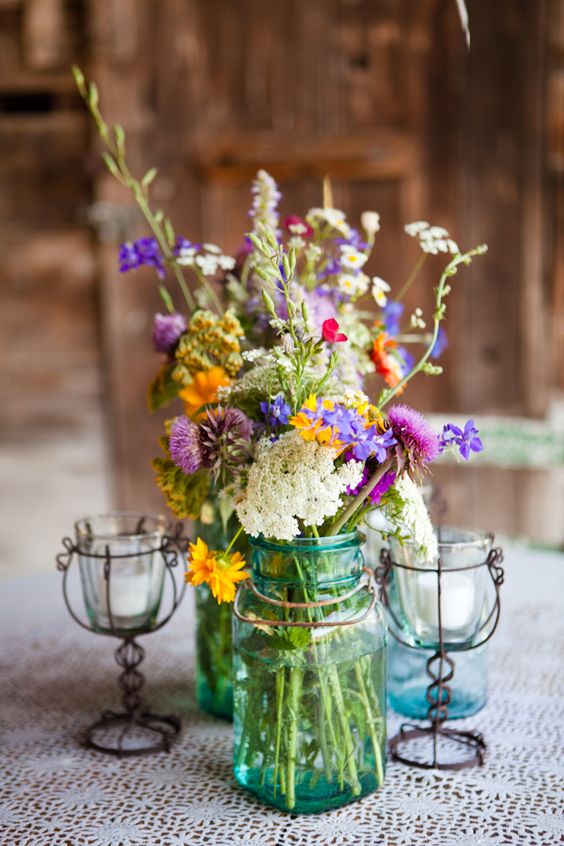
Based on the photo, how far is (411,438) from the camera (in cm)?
74

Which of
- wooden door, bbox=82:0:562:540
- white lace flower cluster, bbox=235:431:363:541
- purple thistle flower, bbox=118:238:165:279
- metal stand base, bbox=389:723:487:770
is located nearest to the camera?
white lace flower cluster, bbox=235:431:363:541

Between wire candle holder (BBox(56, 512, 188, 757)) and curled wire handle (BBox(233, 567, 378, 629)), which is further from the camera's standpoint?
wire candle holder (BBox(56, 512, 188, 757))

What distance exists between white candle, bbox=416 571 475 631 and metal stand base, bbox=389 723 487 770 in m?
0.10

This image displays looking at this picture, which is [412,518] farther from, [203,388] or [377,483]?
[203,388]

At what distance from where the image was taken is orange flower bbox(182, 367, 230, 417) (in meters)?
0.88

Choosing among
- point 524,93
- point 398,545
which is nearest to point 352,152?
point 524,93

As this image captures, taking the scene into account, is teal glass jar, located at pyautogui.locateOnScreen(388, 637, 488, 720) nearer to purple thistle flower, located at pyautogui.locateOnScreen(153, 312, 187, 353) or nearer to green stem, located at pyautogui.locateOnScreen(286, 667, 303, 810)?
green stem, located at pyautogui.locateOnScreen(286, 667, 303, 810)

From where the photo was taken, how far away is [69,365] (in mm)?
2639

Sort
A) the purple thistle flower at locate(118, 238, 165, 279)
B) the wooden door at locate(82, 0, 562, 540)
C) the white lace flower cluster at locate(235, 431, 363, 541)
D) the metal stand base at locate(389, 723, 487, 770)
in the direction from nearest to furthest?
the white lace flower cluster at locate(235, 431, 363, 541)
the metal stand base at locate(389, 723, 487, 770)
the purple thistle flower at locate(118, 238, 165, 279)
the wooden door at locate(82, 0, 562, 540)

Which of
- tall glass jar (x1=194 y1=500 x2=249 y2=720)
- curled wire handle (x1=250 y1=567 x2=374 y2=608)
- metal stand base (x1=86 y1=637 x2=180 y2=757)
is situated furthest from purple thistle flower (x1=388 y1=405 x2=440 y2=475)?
metal stand base (x1=86 y1=637 x2=180 y2=757)

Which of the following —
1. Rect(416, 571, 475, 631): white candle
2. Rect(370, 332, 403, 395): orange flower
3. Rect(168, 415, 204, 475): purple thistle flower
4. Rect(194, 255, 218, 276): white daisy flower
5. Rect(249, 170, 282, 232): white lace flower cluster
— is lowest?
Rect(416, 571, 475, 631): white candle

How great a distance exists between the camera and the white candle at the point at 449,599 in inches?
33.9

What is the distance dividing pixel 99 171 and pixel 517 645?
71.6 inches

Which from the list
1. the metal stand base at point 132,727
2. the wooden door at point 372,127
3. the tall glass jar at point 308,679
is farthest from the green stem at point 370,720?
the wooden door at point 372,127
